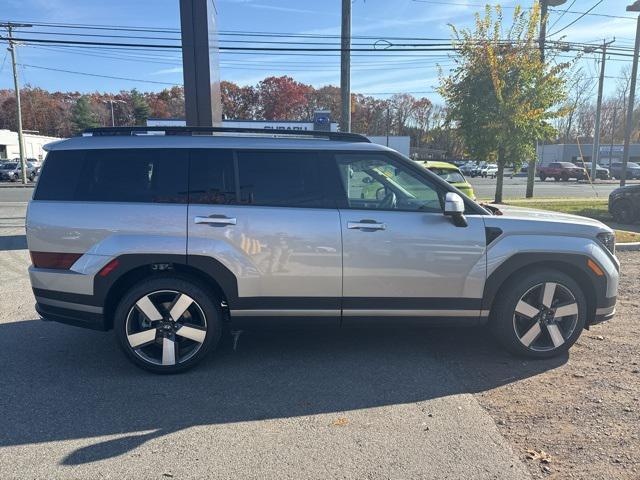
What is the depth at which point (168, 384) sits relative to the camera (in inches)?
157

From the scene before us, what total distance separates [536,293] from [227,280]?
109 inches

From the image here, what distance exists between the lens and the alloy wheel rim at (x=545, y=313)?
4.34m

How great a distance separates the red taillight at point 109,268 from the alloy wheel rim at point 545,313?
348 cm

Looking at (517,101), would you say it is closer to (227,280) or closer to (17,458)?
(227,280)

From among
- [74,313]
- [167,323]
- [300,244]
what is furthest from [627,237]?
[74,313]

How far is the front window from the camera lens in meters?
4.21

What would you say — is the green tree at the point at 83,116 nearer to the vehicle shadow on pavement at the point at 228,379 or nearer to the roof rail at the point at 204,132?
the roof rail at the point at 204,132

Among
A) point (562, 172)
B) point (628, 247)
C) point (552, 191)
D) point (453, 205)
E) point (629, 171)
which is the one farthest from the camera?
point (629, 171)

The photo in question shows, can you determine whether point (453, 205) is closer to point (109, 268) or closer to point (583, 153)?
point (109, 268)

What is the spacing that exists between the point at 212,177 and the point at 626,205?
1314 centimetres

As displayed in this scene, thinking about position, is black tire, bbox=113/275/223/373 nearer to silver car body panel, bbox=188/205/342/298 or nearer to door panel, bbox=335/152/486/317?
silver car body panel, bbox=188/205/342/298

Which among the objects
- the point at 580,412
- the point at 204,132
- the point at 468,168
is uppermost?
the point at 204,132

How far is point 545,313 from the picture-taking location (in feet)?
14.4

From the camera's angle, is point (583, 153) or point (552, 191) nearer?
point (552, 191)
